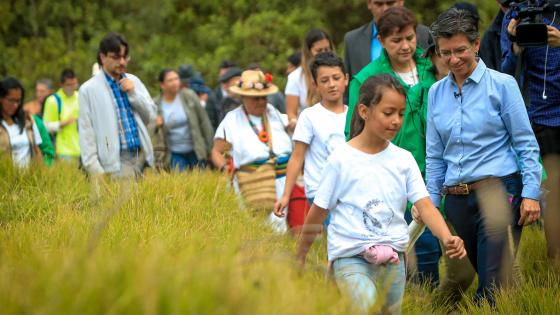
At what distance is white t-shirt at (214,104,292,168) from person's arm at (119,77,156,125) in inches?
26.1

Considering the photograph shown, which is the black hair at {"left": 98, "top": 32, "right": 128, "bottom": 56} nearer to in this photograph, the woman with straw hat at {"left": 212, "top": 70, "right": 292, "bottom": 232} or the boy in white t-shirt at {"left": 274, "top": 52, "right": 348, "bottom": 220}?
the woman with straw hat at {"left": 212, "top": 70, "right": 292, "bottom": 232}

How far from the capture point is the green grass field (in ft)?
11.2

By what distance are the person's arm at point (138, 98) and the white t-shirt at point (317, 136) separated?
1.79 m

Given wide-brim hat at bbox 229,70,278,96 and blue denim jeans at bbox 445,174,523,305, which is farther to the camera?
wide-brim hat at bbox 229,70,278,96

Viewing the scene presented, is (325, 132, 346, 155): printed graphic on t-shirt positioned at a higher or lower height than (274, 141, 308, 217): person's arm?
higher

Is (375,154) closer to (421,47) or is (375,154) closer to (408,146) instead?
(408,146)

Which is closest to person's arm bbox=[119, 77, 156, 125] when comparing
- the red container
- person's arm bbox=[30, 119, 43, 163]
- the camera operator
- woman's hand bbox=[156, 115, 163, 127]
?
the red container

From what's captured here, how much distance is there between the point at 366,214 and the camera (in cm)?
530

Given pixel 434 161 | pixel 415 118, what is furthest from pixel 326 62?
pixel 434 161

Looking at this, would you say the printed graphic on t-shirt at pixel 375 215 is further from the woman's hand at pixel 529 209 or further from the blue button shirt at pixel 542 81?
the blue button shirt at pixel 542 81

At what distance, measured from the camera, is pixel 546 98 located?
689cm

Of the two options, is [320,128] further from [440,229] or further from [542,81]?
[440,229]

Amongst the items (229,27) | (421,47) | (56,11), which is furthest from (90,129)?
(56,11)

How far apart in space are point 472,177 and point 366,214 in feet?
3.40
